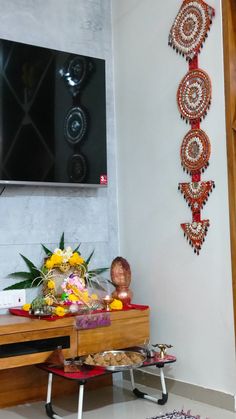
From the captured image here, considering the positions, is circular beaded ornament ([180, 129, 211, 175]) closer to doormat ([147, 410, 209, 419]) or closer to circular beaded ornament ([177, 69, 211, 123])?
circular beaded ornament ([177, 69, 211, 123])

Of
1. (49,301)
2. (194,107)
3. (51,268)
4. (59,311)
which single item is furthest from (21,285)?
(194,107)

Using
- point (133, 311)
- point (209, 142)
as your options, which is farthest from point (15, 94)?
point (133, 311)

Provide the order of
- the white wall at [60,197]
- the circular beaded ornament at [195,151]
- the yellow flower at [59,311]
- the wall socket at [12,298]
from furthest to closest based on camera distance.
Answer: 1. the white wall at [60,197]
2. the wall socket at [12,298]
3. the circular beaded ornament at [195,151]
4. the yellow flower at [59,311]

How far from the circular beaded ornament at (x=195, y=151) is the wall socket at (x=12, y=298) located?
1.30 metres

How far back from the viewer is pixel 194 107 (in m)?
3.25

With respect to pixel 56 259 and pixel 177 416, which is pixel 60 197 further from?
pixel 177 416

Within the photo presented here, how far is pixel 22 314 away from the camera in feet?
10.2

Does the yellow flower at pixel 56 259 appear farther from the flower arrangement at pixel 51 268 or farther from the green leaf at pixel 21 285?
the green leaf at pixel 21 285

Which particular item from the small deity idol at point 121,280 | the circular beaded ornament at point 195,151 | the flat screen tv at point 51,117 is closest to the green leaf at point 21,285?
the small deity idol at point 121,280

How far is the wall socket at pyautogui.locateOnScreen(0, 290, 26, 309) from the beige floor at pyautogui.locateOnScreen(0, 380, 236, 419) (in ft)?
1.97

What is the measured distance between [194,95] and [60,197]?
111cm

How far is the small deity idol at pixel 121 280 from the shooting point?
342cm

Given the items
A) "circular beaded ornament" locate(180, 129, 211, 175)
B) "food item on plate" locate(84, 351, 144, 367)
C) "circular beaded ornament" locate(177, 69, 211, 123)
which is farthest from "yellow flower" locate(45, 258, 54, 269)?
"circular beaded ornament" locate(177, 69, 211, 123)

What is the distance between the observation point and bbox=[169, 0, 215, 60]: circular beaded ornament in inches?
125
